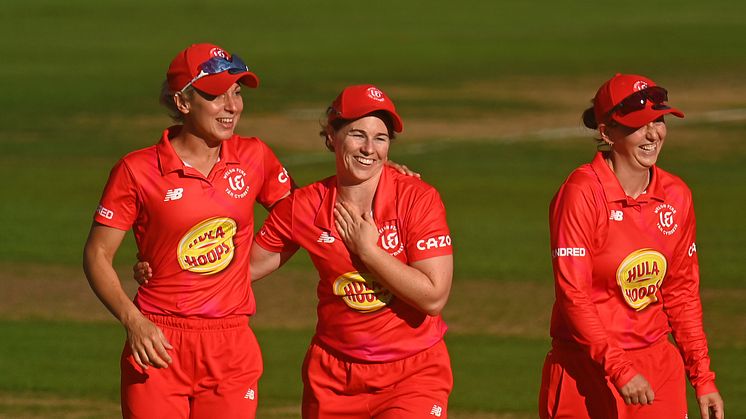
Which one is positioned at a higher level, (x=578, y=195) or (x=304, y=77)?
(x=304, y=77)

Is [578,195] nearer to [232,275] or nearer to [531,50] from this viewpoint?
[232,275]

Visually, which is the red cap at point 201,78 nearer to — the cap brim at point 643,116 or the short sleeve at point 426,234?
the short sleeve at point 426,234

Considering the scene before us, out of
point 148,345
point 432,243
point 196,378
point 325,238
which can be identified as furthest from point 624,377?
point 148,345

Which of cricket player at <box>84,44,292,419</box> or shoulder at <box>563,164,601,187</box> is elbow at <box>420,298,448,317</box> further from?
cricket player at <box>84,44,292,419</box>

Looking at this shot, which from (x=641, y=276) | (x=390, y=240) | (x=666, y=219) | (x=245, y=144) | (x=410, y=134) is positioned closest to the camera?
(x=390, y=240)

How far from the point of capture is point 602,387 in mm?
7016

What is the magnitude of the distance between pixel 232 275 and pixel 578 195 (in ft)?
5.41

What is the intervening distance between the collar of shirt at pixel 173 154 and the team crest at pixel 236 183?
55 millimetres

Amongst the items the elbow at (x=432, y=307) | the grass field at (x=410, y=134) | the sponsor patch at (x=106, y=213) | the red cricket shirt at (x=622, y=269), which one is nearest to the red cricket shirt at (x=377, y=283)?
the elbow at (x=432, y=307)

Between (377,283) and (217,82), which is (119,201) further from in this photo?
(377,283)

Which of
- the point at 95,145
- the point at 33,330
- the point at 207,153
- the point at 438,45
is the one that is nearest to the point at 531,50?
the point at 438,45

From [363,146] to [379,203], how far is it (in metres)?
0.29

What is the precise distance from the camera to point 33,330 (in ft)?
46.8

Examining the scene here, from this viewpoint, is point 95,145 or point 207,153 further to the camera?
point 95,145
